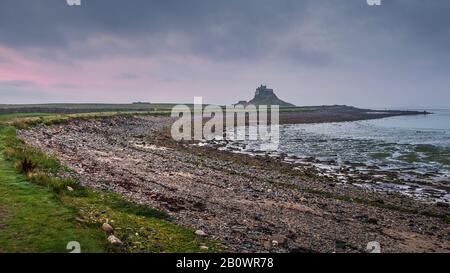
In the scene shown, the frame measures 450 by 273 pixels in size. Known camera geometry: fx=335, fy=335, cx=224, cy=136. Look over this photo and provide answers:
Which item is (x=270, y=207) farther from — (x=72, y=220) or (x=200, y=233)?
(x=72, y=220)

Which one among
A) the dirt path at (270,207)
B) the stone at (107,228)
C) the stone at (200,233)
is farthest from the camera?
the dirt path at (270,207)

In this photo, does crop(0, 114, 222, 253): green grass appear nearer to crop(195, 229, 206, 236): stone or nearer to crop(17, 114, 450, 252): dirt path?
crop(195, 229, 206, 236): stone

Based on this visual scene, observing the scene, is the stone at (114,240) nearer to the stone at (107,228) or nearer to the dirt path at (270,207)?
the stone at (107,228)

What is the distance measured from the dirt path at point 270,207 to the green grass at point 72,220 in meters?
1.23

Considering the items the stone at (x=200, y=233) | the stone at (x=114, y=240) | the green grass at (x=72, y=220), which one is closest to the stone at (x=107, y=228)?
the green grass at (x=72, y=220)

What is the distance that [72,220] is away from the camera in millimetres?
11344

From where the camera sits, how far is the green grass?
973 centimetres

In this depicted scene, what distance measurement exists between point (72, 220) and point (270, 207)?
9.73 m

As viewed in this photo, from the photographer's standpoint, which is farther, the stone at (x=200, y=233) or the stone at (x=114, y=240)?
the stone at (x=200, y=233)

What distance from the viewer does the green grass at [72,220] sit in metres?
9.73
